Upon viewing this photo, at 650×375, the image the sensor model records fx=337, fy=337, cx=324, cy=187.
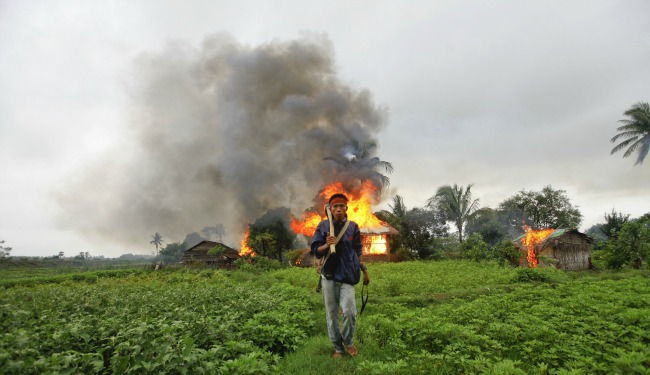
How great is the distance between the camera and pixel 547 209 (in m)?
50.0

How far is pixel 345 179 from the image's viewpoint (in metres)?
32.4

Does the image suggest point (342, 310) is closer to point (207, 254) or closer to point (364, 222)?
point (364, 222)

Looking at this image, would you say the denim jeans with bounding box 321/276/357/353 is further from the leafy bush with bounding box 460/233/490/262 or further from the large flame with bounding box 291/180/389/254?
the large flame with bounding box 291/180/389/254

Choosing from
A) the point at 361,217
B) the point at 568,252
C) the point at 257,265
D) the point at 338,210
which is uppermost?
the point at 361,217

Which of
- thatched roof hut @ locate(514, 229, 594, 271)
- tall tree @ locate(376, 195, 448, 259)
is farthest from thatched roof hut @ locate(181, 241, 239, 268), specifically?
thatched roof hut @ locate(514, 229, 594, 271)

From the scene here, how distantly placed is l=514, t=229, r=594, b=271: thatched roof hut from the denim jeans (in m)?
26.8

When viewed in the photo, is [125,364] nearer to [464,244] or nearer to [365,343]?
[365,343]

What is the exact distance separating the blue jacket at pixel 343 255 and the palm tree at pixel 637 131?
137 feet

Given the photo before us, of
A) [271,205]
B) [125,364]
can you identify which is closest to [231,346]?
[125,364]

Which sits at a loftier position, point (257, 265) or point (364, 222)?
point (364, 222)

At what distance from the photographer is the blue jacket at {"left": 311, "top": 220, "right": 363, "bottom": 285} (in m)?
5.45

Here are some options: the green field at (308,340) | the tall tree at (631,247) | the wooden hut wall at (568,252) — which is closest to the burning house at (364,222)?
the wooden hut wall at (568,252)

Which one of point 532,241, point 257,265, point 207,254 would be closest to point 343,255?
point 257,265

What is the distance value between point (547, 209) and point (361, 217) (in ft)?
115
